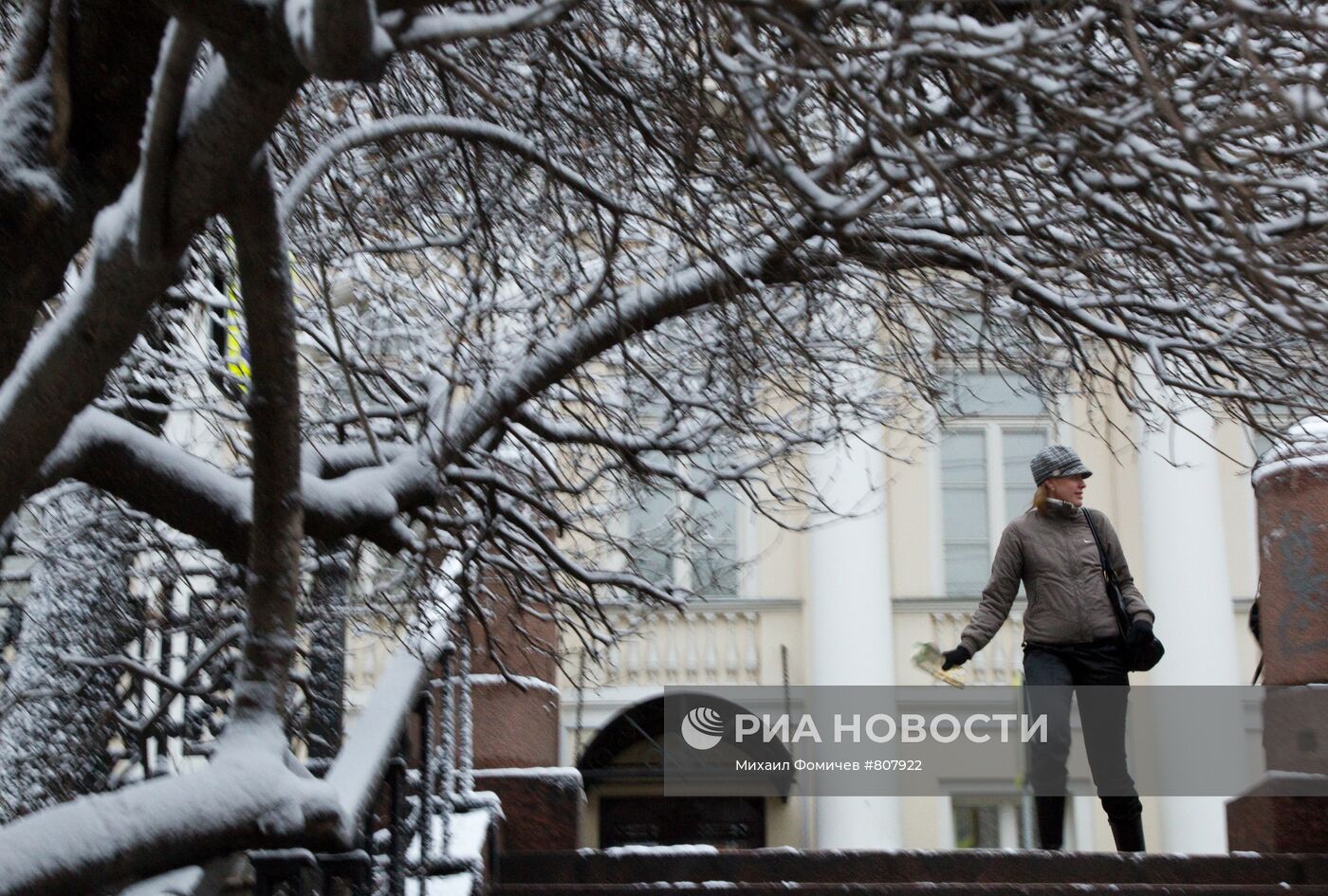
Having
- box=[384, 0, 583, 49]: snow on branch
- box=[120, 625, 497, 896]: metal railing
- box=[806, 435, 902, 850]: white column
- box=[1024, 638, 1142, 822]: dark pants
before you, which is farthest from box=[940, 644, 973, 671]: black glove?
box=[806, 435, 902, 850]: white column

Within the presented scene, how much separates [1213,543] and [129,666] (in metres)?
12.0

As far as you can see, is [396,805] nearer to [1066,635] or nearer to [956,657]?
[956,657]

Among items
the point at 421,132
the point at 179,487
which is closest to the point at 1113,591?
the point at 421,132

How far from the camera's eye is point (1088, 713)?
6.61 m

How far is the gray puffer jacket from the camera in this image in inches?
263

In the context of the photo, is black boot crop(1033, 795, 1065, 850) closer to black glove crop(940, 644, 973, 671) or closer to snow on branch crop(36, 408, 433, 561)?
black glove crop(940, 644, 973, 671)

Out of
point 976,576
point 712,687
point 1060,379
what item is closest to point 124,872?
point 1060,379

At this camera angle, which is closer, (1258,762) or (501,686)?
(501,686)

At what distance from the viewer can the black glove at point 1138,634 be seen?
6.58 meters

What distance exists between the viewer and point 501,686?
294 inches

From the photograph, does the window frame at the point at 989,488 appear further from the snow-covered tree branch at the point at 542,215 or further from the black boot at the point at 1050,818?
the black boot at the point at 1050,818

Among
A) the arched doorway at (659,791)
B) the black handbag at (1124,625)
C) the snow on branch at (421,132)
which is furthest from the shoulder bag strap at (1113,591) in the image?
the arched doorway at (659,791)

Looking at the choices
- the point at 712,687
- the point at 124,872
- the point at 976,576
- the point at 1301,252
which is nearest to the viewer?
the point at 124,872

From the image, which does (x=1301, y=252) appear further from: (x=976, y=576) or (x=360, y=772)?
(x=976, y=576)
